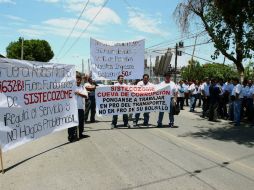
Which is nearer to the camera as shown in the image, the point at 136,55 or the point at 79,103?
the point at 79,103

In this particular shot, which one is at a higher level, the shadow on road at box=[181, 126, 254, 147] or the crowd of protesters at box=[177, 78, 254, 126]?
the crowd of protesters at box=[177, 78, 254, 126]

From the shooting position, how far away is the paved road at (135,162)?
6137mm

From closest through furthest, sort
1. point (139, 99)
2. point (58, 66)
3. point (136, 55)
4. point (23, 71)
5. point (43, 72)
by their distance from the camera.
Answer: point (23, 71)
point (43, 72)
point (58, 66)
point (139, 99)
point (136, 55)

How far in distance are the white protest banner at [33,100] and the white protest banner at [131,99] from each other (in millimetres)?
2445

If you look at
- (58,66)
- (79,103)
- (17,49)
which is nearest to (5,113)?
(58,66)

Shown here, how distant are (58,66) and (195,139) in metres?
4.24

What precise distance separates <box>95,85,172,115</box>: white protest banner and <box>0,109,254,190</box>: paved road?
118 cm

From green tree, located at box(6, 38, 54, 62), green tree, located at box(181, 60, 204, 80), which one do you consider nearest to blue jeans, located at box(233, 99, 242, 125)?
green tree, located at box(181, 60, 204, 80)

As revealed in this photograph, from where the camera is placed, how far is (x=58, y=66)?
9414 millimetres

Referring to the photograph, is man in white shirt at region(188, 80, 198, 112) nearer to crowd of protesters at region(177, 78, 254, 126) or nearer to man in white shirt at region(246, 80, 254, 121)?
crowd of protesters at region(177, 78, 254, 126)

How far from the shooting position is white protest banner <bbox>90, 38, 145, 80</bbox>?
13891 millimetres

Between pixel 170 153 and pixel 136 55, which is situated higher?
pixel 136 55

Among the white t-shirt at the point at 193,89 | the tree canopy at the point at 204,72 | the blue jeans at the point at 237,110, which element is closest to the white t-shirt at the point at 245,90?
the blue jeans at the point at 237,110

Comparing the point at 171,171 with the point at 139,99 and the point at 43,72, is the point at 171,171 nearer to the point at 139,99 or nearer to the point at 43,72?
the point at 43,72
